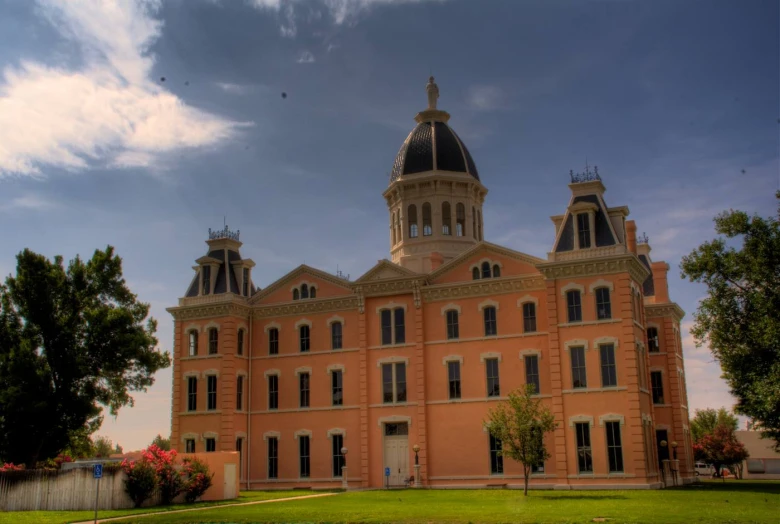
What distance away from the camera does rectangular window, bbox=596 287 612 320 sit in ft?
134

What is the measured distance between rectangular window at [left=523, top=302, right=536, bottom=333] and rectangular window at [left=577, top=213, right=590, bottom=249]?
4050 mm

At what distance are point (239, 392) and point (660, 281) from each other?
87.4 feet

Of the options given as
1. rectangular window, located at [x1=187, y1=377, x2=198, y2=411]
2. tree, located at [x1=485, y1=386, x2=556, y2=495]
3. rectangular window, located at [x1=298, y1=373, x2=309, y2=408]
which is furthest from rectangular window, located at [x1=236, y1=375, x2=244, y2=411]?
tree, located at [x1=485, y1=386, x2=556, y2=495]

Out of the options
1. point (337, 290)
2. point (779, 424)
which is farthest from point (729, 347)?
point (337, 290)

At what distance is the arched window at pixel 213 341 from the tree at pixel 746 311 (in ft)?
86.9

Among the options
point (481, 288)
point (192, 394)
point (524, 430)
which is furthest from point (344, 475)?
point (524, 430)

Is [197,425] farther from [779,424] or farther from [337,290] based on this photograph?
[779,424]

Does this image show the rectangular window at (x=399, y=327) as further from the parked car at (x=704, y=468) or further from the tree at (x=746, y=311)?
the parked car at (x=704, y=468)

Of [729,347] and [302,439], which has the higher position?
[729,347]

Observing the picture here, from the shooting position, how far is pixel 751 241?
3725cm

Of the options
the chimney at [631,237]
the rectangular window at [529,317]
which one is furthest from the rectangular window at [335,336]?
the chimney at [631,237]

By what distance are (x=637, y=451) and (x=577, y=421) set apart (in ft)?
10.1

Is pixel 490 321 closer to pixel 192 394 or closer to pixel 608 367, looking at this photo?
pixel 608 367

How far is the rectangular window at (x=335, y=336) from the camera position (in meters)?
47.9
